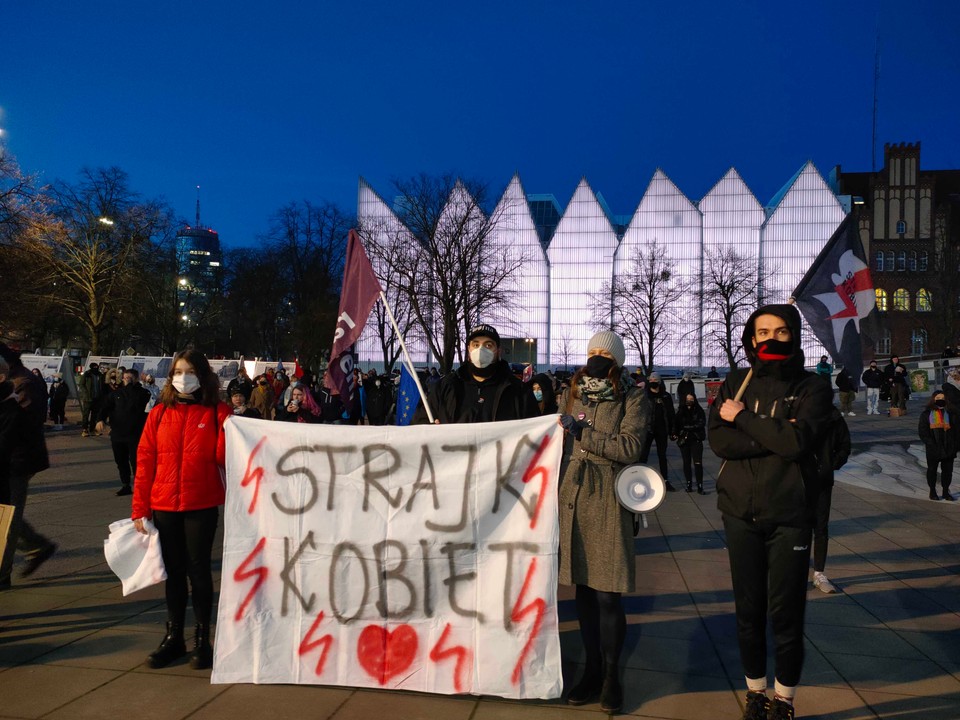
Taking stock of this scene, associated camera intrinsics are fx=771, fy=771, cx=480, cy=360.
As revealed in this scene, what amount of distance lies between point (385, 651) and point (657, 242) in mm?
63111

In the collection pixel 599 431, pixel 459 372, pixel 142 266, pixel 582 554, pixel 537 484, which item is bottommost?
pixel 582 554

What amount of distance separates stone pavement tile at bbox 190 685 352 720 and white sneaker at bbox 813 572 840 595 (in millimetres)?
4188

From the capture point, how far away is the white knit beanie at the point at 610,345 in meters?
4.16

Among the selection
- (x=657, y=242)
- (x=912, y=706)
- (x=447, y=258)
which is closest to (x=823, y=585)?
(x=912, y=706)

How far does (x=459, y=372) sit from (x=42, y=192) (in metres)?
24.3

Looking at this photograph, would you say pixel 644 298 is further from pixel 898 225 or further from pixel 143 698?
pixel 143 698

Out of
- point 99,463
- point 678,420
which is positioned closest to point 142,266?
point 99,463

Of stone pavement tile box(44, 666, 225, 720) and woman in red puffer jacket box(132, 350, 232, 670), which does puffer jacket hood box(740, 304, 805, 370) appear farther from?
stone pavement tile box(44, 666, 225, 720)

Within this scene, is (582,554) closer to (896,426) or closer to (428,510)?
(428,510)

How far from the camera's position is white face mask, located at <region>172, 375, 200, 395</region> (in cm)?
448

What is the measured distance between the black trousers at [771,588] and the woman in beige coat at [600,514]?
54 cm

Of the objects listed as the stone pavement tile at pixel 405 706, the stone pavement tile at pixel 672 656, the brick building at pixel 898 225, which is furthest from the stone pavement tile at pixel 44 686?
the brick building at pixel 898 225

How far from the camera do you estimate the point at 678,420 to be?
12477mm

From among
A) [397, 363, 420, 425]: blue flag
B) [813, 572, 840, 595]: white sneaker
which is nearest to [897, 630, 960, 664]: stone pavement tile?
[813, 572, 840, 595]: white sneaker
